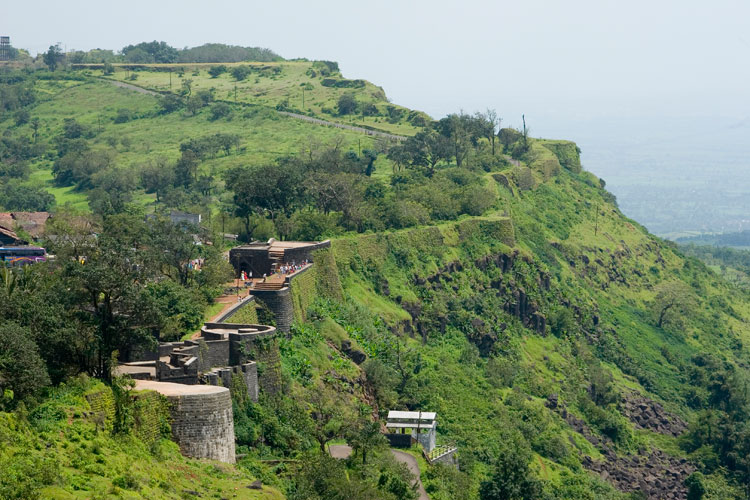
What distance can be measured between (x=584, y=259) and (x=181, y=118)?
203 ft

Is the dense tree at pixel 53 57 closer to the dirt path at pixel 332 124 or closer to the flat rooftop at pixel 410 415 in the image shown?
the dirt path at pixel 332 124

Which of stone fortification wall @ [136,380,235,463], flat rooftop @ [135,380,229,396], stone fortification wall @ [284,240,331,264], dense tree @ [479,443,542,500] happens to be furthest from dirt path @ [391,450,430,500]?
stone fortification wall @ [284,240,331,264]

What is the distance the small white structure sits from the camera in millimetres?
56938

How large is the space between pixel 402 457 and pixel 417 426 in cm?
360

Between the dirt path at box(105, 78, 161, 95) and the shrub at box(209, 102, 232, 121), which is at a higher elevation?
the dirt path at box(105, 78, 161, 95)

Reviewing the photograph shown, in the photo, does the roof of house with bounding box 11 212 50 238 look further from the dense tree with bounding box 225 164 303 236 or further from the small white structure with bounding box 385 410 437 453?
the small white structure with bounding box 385 410 437 453

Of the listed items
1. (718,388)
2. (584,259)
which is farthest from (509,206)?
(718,388)

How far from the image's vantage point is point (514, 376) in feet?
254

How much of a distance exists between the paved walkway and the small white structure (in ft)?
8.02

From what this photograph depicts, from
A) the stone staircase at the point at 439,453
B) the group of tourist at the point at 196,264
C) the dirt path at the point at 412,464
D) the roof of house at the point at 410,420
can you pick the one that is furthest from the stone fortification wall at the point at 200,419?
the group of tourist at the point at 196,264

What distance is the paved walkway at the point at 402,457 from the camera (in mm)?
A: 50031

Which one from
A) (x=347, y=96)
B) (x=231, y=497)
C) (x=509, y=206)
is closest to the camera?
(x=231, y=497)

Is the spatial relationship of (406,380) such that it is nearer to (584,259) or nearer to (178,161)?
(584,259)

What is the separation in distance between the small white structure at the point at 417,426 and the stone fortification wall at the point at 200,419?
15.5m
